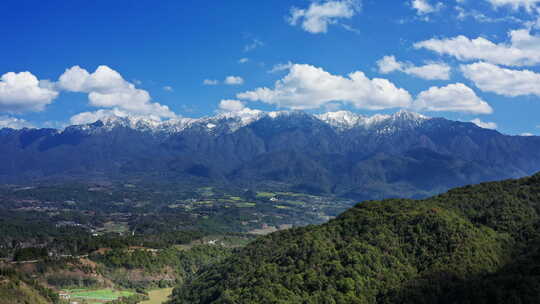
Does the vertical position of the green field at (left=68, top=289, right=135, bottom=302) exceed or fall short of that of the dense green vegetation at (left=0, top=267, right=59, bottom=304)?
it falls short

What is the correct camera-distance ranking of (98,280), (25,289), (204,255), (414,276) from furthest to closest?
1. (204,255)
2. (98,280)
3. (25,289)
4. (414,276)

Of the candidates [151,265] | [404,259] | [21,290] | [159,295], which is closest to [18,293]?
[21,290]

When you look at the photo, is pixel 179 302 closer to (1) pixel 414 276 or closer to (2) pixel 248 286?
(2) pixel 248 286

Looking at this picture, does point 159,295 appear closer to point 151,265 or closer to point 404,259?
point 151,265

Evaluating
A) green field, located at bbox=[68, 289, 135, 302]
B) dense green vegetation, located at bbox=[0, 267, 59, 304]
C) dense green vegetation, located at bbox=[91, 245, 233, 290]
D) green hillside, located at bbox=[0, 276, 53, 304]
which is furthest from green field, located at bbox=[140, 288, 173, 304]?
green hillside, located at bbox=[0, 276, 53, 304]

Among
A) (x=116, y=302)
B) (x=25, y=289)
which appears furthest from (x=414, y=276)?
(x=25, y=289)

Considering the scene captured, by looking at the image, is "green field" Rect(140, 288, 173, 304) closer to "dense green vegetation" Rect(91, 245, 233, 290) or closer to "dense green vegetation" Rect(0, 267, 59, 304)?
"dense green vegetation" Rect(91, 245, 233, 290)
